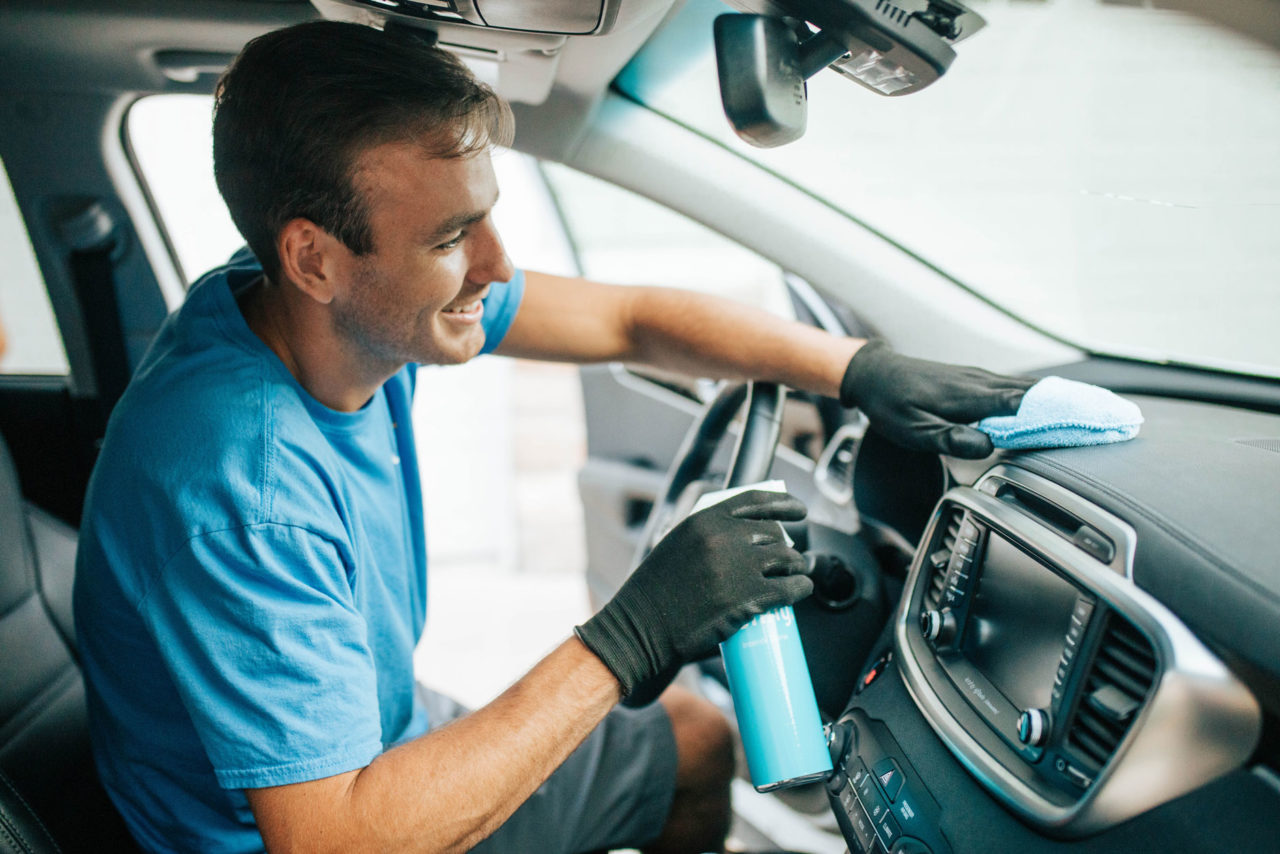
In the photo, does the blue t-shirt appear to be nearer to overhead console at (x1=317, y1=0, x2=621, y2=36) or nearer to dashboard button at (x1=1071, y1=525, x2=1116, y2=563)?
overhead console at (x1=317, y1=0, x2=621, y2=36)

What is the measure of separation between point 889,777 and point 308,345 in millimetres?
837

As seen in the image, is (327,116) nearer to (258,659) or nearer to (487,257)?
(487,257)

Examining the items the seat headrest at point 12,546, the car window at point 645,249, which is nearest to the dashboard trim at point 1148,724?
the seat headrest at point 12,546

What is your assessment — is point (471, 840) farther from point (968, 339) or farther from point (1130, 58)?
point (1130, 58)

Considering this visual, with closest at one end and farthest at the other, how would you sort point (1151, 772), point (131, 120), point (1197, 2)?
point (1151, 772)
point (1197, 2)
point (131, 120)

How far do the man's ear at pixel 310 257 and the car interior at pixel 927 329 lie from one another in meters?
0.29

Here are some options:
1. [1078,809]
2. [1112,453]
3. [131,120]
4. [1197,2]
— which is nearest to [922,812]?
[1078,809]

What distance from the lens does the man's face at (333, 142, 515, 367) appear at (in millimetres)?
1009

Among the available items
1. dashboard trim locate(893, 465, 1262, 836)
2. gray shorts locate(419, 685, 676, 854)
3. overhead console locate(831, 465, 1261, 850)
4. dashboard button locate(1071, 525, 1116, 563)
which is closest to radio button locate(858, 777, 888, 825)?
overhead console locate(831, 465, 1261, 850)

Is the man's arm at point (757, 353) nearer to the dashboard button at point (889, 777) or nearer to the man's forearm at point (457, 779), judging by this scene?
the dashboard button at point (889, 777)

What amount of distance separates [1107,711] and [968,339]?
0.76m

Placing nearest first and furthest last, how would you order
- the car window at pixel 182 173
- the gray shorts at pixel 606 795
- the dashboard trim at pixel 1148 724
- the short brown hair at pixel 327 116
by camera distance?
the dashboard trim at pixel 1148 724, the short brown hair at pixel 327 116, the gray shorts at pixel 606 795, the car window at pixel 182 173

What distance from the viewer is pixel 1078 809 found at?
0.72m

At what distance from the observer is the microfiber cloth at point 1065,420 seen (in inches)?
37.2
